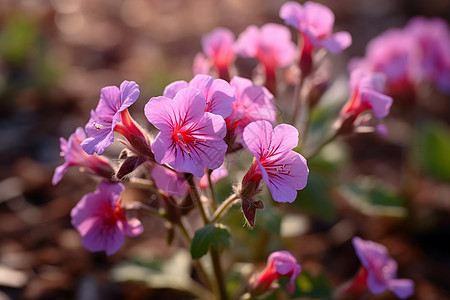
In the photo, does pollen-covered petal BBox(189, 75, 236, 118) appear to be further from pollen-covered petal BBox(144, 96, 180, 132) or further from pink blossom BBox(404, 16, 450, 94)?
pink blossom BBox(404, 16, 450, 94)

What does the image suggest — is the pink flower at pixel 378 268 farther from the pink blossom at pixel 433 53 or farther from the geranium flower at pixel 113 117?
the pink blossom at pixel 433 53

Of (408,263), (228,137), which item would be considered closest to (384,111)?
(228,137)

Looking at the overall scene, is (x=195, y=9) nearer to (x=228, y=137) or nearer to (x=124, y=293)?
(x=124, y=293)

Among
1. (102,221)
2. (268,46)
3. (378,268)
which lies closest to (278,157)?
(102,221)

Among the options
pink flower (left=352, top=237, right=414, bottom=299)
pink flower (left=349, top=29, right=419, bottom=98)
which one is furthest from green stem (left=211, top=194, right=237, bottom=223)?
pink flower (left=349, top=29, right=419, bottom=98)

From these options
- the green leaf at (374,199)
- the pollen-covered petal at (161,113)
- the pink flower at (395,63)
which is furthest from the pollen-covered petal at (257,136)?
the pink flower at (395,63)

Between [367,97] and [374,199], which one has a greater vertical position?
Result: [367,97]

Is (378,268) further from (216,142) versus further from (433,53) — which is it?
(433,53)
